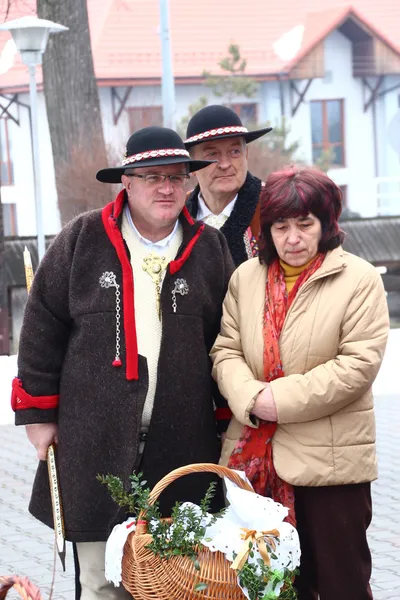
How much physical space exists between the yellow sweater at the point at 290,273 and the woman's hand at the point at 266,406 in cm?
33

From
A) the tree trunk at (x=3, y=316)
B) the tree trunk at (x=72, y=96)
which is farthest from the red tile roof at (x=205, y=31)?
the tree trunk at (x=3, y=316)

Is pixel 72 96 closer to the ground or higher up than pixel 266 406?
higher up

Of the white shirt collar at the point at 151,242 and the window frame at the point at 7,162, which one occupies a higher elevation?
the window frame at the point at 7,162

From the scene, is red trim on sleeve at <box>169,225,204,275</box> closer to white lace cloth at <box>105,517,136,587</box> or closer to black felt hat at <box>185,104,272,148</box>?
black felt hat at <box>185,104,272,148</box>

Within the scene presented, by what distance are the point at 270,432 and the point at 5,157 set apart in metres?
28.3

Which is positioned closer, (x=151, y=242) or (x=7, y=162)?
(x=151, y=242)

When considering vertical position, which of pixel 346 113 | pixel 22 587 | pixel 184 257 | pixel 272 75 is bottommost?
pixel 22 587

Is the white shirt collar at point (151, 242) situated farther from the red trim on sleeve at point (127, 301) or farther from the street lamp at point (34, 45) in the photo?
the street lamp at point (34, 45)

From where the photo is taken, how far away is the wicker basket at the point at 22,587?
3563mm

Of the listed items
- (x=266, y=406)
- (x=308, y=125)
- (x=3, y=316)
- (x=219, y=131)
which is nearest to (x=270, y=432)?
(x=266, y=406)

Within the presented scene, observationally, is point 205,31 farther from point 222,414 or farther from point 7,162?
point 222,414

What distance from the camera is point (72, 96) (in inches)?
623

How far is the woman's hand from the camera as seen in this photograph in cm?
364

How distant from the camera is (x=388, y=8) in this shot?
3591 cm
